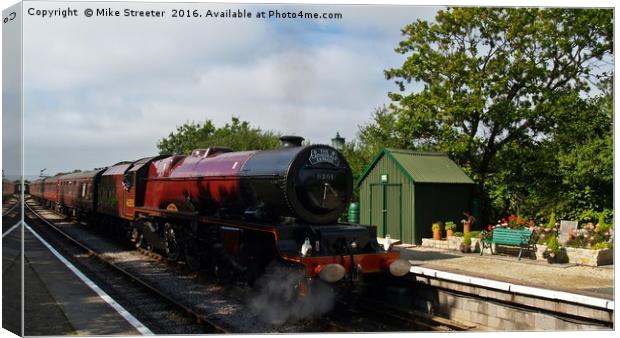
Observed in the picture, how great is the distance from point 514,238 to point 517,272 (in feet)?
6.68

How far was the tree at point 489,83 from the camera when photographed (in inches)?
442

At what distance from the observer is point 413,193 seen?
48.0 feet

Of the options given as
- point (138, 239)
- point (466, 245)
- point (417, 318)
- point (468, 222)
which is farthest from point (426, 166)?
point (138, 239)

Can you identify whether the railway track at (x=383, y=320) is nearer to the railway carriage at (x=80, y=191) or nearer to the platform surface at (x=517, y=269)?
the platform surface at (x=517, y=269)

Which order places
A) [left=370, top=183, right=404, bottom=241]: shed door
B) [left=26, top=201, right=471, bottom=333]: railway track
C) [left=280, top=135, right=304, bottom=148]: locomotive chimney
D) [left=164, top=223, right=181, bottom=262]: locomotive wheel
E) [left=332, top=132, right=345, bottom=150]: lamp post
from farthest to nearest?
[left=370, top=183, right=404, bottom=241]: shed door < [left=164, top=223, right=181, bottom=262]: locomotive wheel < [left=332, top=132, right=345, bottom=150]: lamp post < [left=280, top=135, right=304, bottom=148]: locomotive chimney < [left=26, top=201, right=471, bottom=333]: railway track

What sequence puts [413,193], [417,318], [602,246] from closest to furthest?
[417,318] → [602,246] → [413,193]

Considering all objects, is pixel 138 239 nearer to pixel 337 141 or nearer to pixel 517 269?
pixel 337 141

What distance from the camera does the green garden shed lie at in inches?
582

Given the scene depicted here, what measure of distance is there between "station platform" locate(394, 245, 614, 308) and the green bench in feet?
1.10

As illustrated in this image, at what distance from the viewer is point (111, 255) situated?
14.8 metres

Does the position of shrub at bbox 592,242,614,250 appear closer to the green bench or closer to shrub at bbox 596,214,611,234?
shrub at bbox 596,214,611,234

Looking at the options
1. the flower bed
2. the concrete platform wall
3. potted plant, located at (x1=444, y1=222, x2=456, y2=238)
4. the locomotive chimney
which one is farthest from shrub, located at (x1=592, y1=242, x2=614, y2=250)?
the locomotive chimney

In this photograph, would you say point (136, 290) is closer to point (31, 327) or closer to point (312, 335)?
point (31, 327)

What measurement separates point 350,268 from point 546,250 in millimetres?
5632
